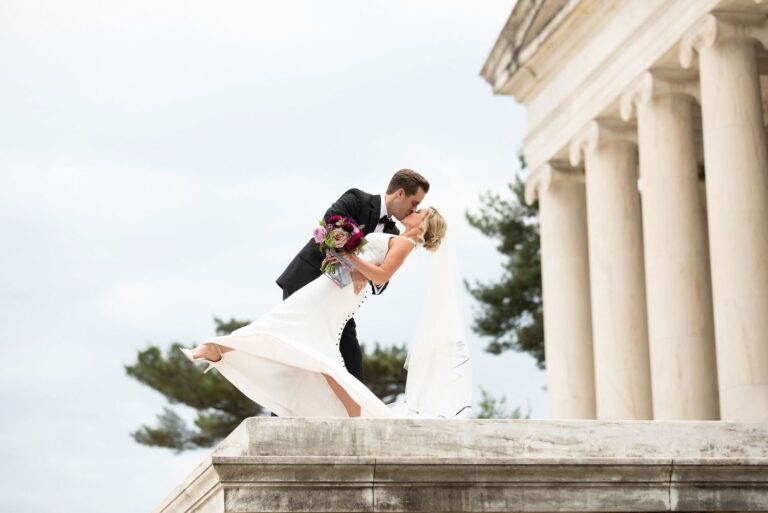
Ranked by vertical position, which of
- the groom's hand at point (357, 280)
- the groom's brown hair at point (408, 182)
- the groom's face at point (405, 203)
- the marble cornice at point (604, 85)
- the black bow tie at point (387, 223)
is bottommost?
the groom's hand at point (357, 280)

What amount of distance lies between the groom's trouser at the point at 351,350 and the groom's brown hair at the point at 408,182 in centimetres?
195

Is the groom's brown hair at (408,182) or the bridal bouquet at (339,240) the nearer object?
the bridal bouquet at (339,240)

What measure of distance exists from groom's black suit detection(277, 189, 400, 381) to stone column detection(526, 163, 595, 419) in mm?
Answer: 23211

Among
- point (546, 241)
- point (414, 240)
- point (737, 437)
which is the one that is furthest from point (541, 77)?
point (737, 437)

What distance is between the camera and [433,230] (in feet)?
57.0

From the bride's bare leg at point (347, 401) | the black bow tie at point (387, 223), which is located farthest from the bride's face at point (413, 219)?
the bride's bare leg at point (347, 401)

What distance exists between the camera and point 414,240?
1709cm

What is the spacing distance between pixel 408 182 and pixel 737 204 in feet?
49.9

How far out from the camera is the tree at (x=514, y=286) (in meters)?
64.1

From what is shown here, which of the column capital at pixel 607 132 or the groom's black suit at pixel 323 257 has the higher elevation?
the column capital at pixel 607 132

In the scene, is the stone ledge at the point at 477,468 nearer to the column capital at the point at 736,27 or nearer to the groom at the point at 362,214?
the groom at the point at 362,214

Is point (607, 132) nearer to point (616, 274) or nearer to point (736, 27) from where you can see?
point (616, 274)

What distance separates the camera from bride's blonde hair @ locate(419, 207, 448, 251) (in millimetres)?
17312

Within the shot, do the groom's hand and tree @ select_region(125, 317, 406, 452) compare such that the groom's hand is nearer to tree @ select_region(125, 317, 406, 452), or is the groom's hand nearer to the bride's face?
the bride's face
